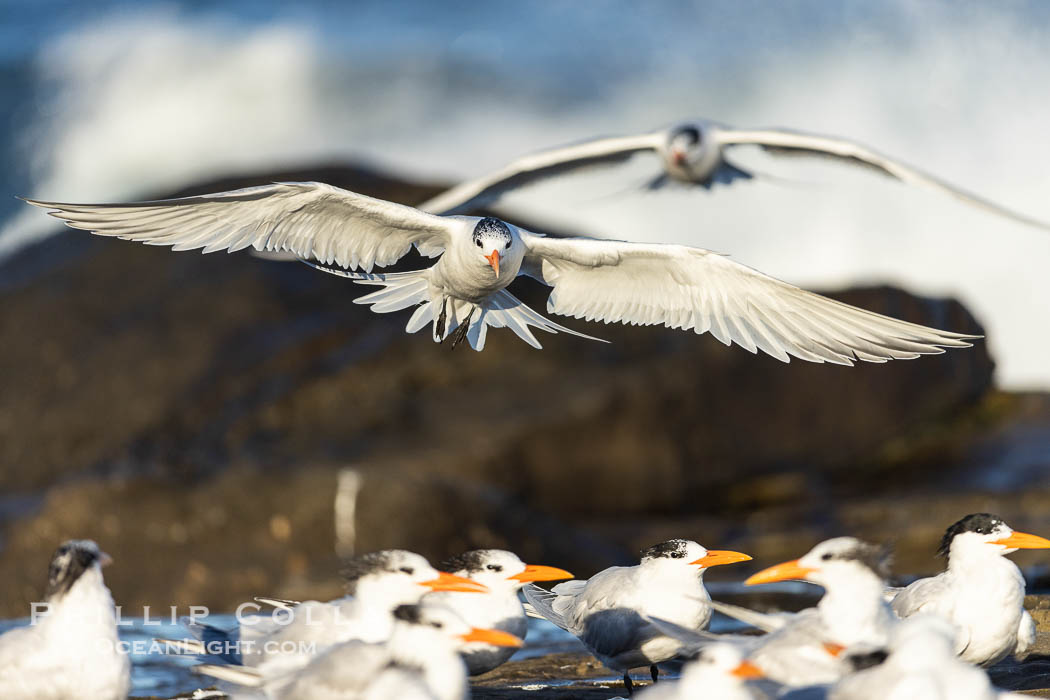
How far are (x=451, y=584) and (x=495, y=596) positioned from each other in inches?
14.3

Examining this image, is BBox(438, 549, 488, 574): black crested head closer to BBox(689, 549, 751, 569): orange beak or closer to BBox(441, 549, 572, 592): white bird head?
BBox(441, 549, 572, 592): white bird head

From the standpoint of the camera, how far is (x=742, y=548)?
41.8 ft

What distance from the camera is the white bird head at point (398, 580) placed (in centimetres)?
522

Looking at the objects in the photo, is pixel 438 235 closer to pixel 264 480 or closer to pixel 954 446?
pixel 264 480

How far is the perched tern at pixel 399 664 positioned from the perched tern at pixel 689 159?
5489 millimetres

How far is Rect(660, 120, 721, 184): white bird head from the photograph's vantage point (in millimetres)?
11539

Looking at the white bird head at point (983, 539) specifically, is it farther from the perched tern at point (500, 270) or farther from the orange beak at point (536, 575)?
the orange beak at point (536, 575)

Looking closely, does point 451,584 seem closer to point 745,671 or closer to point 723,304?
point 745,671

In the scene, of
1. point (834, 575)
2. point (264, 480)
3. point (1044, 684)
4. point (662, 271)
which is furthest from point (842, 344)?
point (264, 480)

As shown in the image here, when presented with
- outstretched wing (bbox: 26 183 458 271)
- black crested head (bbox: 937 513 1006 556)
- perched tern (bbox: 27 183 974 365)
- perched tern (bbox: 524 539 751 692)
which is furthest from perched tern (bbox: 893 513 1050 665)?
outstretched wing (bbox: 26 183 458 271)

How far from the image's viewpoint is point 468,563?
222 inches

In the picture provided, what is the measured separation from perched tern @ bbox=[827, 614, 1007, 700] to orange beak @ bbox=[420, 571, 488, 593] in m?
1.53

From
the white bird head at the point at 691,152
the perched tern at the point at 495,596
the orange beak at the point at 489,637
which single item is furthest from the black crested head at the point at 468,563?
the white bird head at the point at 691,152

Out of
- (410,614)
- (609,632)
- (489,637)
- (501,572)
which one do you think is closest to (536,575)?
(501,572)
